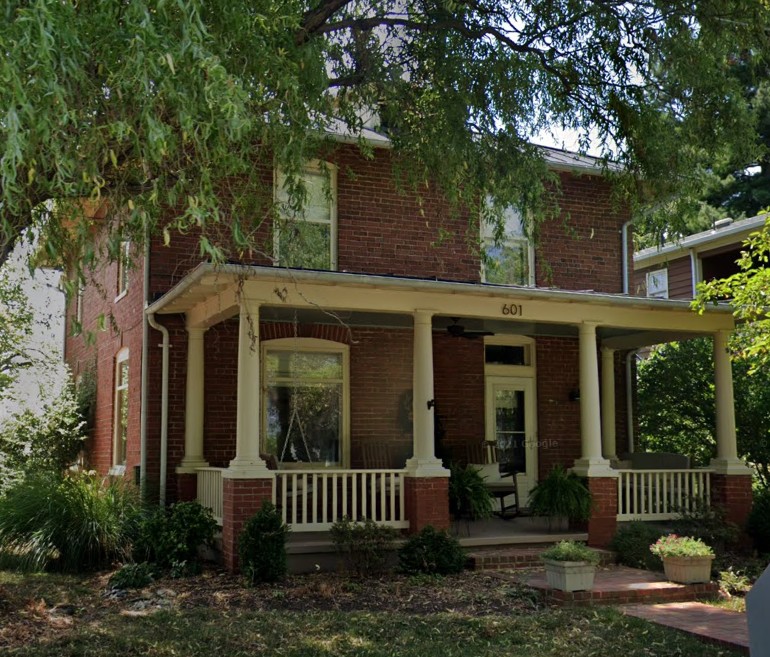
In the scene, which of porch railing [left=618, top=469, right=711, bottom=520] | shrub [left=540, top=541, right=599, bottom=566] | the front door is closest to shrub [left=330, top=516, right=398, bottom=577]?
shrub [left=540, top=541, right=599, bottom=566]

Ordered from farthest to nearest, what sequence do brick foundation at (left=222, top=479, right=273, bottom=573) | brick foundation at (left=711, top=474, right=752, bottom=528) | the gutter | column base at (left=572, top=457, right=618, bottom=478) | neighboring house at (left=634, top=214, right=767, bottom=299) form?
neighboring house at (left=634, top=214, right=767, bottom=299)
brick foundation at (left=711, top=474, right=752, bottom=528)
column base at (left=572, top=457, right=618, bottom=478)
brick foundation at (left=222, top=479, right=273, bottom=573)
the gutter

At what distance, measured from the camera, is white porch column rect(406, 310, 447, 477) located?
11234mm

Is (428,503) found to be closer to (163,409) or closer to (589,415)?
(589,415)

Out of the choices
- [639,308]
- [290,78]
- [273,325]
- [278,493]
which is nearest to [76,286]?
[290,78]

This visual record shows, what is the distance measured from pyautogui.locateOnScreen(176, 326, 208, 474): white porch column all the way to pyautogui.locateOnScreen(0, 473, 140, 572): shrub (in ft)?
3.04

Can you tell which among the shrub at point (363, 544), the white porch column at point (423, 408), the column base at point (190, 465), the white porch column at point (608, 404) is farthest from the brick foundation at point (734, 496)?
the column base at point (190, 465)

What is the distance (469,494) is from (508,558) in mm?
1054

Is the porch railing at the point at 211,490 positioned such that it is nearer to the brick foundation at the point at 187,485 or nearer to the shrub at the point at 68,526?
the brick foundation at the point at 187,485

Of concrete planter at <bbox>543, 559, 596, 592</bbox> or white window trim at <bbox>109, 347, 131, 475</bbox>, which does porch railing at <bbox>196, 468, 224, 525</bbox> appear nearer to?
white window trim at <bbox>109, 347, 131, 475</bbox>

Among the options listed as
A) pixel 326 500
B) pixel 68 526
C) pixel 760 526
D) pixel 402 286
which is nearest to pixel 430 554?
pixel 326 500

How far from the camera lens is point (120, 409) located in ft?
49.0

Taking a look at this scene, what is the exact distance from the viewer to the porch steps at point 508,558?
36.1ft

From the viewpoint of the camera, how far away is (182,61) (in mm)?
5723

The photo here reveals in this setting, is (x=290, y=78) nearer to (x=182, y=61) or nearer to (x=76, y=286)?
(x=182, y=61)
